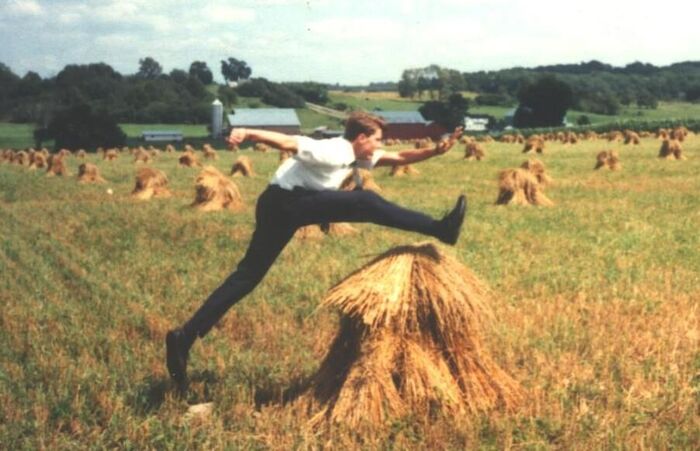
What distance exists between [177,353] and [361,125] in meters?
2.37

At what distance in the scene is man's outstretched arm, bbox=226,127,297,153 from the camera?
5.90 meters

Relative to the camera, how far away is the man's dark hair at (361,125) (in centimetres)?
645

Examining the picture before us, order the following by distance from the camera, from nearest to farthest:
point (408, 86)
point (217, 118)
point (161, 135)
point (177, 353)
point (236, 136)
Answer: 1. point (236, 136)
2. point (177, 353)
3. point (161, 135)
4. point (217, 118)
5. point (408, 86)

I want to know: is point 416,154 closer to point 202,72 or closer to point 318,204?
point 318,204

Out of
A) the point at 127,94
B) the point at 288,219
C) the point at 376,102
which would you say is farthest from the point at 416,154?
the point at 376,102

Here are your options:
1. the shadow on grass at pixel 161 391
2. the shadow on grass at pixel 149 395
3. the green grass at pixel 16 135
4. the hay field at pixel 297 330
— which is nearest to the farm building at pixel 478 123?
the green grass at pixel 16 135

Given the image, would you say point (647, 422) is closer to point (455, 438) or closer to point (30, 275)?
point (455, 438)

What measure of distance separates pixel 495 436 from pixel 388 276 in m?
1.40

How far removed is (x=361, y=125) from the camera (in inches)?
254

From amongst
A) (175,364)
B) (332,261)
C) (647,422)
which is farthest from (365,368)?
(332,261)

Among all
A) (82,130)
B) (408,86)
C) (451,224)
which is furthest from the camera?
(408,86)

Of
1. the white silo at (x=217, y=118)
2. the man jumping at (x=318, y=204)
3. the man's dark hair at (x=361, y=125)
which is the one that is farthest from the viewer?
the white silo at (x=217, y=118)

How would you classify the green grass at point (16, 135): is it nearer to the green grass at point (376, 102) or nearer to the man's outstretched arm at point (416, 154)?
the green grass at point (376, 102)

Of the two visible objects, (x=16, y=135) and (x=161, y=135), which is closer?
(x=16, y=135)
